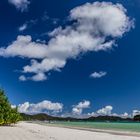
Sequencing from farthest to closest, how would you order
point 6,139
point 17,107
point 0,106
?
point 17,107
point 0,106
point 6,139


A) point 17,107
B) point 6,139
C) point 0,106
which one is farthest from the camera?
point 17,107

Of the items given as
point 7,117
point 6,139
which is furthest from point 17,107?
point 6,139

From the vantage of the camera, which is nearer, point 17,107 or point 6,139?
point 6,139

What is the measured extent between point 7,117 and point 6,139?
37710 mm

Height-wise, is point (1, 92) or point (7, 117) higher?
point (1, 92)

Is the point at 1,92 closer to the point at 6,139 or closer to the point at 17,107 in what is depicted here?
the point at 17,107

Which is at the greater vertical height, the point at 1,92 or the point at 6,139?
the point at 1,92

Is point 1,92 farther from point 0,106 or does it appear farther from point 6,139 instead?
point 6,139

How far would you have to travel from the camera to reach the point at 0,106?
59.8m

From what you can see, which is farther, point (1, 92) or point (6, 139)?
point (1, 92)

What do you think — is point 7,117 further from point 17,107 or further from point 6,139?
point 6,139

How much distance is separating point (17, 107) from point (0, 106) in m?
20.3

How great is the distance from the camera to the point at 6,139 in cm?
2475

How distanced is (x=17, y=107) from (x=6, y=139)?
5587 cm
